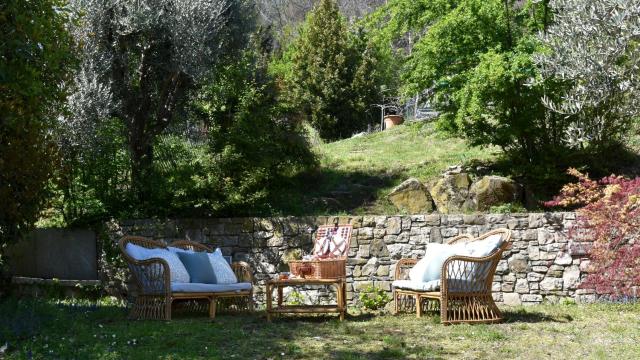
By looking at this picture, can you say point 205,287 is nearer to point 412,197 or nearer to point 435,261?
point 435,261

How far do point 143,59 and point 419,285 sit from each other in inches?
224

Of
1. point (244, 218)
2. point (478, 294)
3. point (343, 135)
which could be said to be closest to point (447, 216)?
point (478, 294)

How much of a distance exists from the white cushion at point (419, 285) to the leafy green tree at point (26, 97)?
405cm

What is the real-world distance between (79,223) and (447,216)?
532 centimetres

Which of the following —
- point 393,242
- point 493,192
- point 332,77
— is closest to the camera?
point 393,242

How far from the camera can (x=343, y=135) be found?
64.6ft

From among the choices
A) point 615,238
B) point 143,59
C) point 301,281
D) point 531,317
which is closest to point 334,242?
point 301,281

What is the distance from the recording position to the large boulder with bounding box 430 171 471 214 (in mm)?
10789

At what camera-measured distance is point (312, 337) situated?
577 cm

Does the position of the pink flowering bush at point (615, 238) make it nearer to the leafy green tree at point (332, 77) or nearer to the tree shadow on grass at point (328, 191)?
the tree shadow on grass at point (328, 191)

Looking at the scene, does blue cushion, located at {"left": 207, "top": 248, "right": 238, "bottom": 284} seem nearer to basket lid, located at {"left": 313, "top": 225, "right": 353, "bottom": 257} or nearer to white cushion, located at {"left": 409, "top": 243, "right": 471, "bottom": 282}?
basket lid, located at {"left": 313, "top": 225, "right": 353, "bottom": 257}

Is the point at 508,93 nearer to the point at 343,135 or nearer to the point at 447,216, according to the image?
the point at 447,216

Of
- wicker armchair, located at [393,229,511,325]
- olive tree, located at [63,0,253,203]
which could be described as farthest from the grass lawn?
olive tree, located at [63,0,253,203]

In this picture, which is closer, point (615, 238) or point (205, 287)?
point (205, 287)
